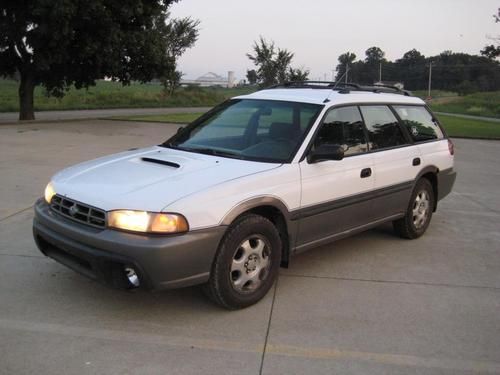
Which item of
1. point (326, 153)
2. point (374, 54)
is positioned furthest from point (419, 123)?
Answer: point (374, 54)

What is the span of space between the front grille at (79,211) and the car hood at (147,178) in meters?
0.04

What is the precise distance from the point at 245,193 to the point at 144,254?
0.87m

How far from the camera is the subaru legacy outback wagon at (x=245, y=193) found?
3.41 meters

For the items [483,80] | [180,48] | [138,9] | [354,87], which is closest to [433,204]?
[354,87]

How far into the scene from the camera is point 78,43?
18156mm

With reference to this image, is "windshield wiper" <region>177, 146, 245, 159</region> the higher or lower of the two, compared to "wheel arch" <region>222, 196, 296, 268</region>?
higher

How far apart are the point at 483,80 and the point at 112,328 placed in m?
100

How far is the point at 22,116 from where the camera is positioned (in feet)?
68.0

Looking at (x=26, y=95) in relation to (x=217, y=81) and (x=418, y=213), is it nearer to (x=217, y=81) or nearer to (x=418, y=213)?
(x=418, y=213)

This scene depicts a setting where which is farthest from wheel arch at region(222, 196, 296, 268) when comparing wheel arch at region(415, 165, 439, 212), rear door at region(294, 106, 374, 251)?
wheel arch at region(415, 165, 439, 212)

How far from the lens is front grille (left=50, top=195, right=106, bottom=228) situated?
3504 millimetres

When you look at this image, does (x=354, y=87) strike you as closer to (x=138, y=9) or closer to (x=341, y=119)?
(x=341, y=119)

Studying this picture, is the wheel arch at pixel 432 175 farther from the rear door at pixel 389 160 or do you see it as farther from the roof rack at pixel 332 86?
the roof rack at pixel 332 86

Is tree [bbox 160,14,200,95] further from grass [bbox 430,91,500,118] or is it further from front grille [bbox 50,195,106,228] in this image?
front grille [bbox 50,195,106,228]
